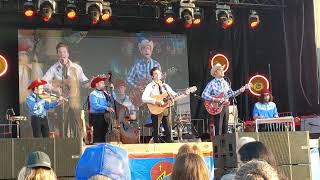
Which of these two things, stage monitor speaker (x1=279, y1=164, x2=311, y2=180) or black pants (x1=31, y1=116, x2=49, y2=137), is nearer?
stage monitor speaker (x1=279, y1=164, x2=311, y2=180)

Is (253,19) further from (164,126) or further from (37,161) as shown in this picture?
(37,161)

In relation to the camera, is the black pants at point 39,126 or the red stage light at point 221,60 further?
the red stage light at point 221,60

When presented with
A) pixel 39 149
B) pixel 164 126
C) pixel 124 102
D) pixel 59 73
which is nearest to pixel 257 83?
pixel 124 102

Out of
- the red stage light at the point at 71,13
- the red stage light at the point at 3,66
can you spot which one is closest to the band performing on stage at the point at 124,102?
the red stage light at the point at 3,66

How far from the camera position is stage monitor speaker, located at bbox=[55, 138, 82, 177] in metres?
6.09

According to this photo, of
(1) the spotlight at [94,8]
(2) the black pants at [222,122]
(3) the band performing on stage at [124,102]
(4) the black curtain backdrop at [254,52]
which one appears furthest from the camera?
(4) the black curtain backdrop at [254,52]

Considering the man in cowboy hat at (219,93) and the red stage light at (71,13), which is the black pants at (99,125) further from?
the red stage light at (71,13)

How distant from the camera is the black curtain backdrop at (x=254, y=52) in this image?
1191 centimetres

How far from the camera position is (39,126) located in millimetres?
9367

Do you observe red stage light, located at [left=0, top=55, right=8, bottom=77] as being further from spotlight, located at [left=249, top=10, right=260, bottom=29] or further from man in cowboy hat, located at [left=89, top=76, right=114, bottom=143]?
spotlight, located at [left=249, top=10, right=260, bottom=29]

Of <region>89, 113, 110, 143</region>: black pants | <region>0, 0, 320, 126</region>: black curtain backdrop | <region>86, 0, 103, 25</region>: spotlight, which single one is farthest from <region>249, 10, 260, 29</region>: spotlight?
<region>89, 113, 110, 143</region>: black pants

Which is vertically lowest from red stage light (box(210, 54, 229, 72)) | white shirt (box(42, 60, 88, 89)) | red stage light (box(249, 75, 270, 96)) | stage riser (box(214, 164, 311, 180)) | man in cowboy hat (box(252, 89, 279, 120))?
stage riser (box(214, 164, 311, 180))

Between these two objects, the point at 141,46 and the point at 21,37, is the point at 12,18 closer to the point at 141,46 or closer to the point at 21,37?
the point at 21,37

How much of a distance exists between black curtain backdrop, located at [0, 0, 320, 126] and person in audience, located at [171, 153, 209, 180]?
29.3 feet
